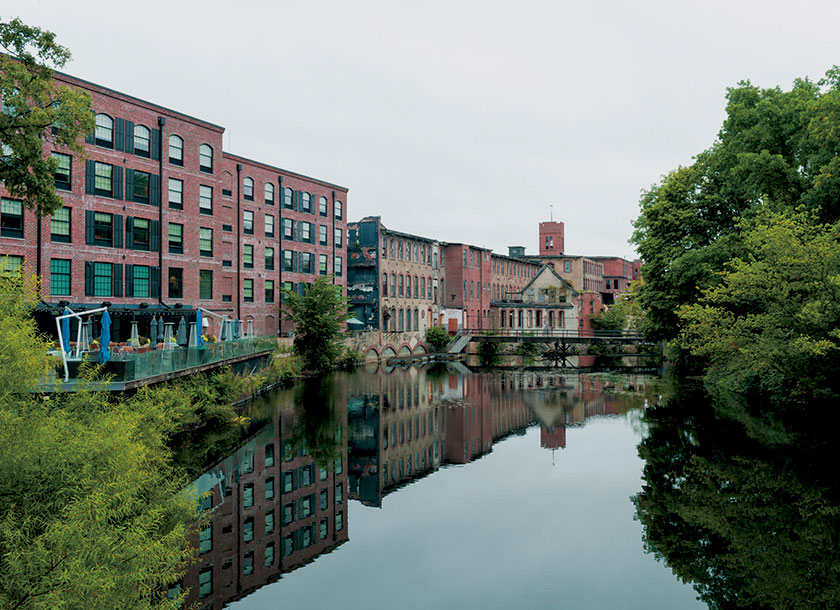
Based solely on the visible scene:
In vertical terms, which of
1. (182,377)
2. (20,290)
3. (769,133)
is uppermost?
(769,133)

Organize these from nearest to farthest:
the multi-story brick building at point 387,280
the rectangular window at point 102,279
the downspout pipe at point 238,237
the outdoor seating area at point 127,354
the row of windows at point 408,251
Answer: the outdoor seating area at point 127,354, the rectangular window at point 102,279, the downspout pipe at point 238,237, the multi-story brick building at point 387,280, the row of windows at point 408,251

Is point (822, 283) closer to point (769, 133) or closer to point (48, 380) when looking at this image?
point (769, 133)

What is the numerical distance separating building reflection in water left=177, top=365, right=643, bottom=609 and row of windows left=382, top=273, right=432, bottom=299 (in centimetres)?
1763

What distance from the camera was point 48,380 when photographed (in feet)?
52.6

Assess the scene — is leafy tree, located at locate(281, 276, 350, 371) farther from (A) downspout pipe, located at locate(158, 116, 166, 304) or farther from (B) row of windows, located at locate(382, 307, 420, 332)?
(B) row of windows, located at locate(382, 307, 420, 332)

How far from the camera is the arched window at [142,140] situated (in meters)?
35.2

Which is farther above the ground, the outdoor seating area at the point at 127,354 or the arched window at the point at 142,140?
the arched window at the point at 142,140

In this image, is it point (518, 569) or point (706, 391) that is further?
point (706, 391)

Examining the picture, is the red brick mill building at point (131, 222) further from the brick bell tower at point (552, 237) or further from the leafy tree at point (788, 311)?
the brick bell tower at point (552, 237)

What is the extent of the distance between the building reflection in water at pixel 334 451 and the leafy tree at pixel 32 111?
8978 millimetres

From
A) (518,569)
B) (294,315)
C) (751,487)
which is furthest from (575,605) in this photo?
(294,315)

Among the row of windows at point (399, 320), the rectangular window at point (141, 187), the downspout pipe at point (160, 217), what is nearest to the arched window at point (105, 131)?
the rectangular window at point (141, 187)

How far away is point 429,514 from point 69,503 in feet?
33.0

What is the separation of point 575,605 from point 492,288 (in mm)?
69553
